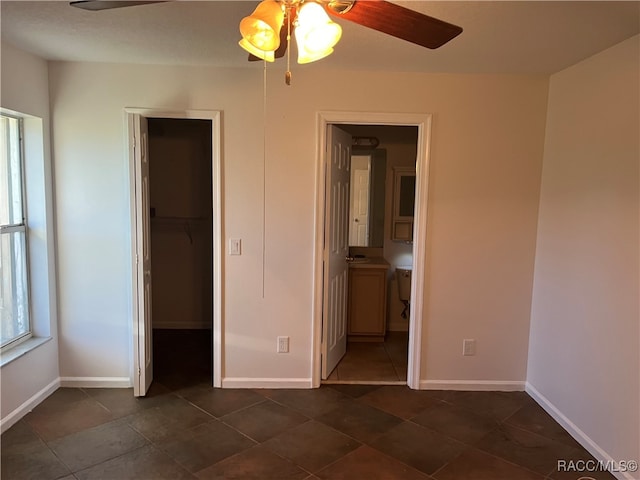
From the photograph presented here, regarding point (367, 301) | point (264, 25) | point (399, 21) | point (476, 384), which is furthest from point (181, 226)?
point (399, 21)

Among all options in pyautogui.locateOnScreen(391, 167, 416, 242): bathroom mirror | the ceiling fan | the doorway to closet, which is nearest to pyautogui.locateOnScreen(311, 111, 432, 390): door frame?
pyautogui.locateOnScreen(391, 167, 416, 242): bathroom mirror

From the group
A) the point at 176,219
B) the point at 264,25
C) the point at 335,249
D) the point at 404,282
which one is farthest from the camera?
the point at 176,219

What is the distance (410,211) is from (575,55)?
225cm

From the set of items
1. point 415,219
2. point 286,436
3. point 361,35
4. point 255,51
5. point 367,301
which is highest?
point 361,35

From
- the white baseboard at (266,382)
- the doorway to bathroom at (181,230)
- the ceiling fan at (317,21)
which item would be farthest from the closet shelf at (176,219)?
the ceiling fan at (317,21)

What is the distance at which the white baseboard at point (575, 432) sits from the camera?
2391 mm

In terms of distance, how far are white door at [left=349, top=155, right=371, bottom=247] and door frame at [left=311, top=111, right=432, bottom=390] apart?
144cm

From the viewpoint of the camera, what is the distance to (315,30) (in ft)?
4.77

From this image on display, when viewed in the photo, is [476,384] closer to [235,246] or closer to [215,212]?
[235,246]

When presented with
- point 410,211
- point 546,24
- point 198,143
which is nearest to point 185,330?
→ point 198,143

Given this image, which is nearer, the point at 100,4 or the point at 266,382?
the point at 100,4

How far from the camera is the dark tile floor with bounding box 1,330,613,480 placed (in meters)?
2.37

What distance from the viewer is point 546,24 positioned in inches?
85.0

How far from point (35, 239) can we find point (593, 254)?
363cm
